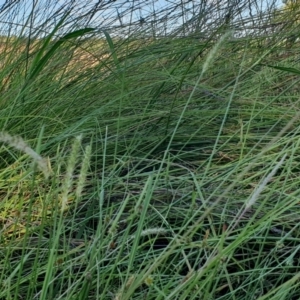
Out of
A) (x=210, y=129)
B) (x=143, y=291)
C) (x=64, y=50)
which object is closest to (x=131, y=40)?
(x=64, y=50)

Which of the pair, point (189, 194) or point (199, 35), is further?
point (199, 35)

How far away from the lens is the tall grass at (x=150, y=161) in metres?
0.58

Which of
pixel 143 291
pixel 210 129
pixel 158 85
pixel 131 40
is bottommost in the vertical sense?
pixel 143 291

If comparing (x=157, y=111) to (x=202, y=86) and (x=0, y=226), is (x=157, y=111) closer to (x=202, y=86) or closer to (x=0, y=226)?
(x=202, y=86)

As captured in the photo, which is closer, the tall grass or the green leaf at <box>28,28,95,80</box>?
the tall grass

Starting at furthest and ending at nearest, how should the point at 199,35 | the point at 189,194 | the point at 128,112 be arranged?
A: the point at 199,35 < the point at 128,112 < the point at 189,194

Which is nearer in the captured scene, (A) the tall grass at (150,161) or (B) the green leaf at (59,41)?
(A) the tall grass at (150,161)

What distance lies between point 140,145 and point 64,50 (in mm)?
504

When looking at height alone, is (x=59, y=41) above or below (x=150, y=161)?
above

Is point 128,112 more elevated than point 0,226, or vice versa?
point 128,112

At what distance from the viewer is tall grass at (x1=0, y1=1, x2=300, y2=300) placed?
582mm

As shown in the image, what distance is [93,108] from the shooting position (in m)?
1.08

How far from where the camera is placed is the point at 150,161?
90 centimetres

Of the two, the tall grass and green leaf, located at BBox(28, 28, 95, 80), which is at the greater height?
green leaf, located at BBox(28, 28, 95, 80)
